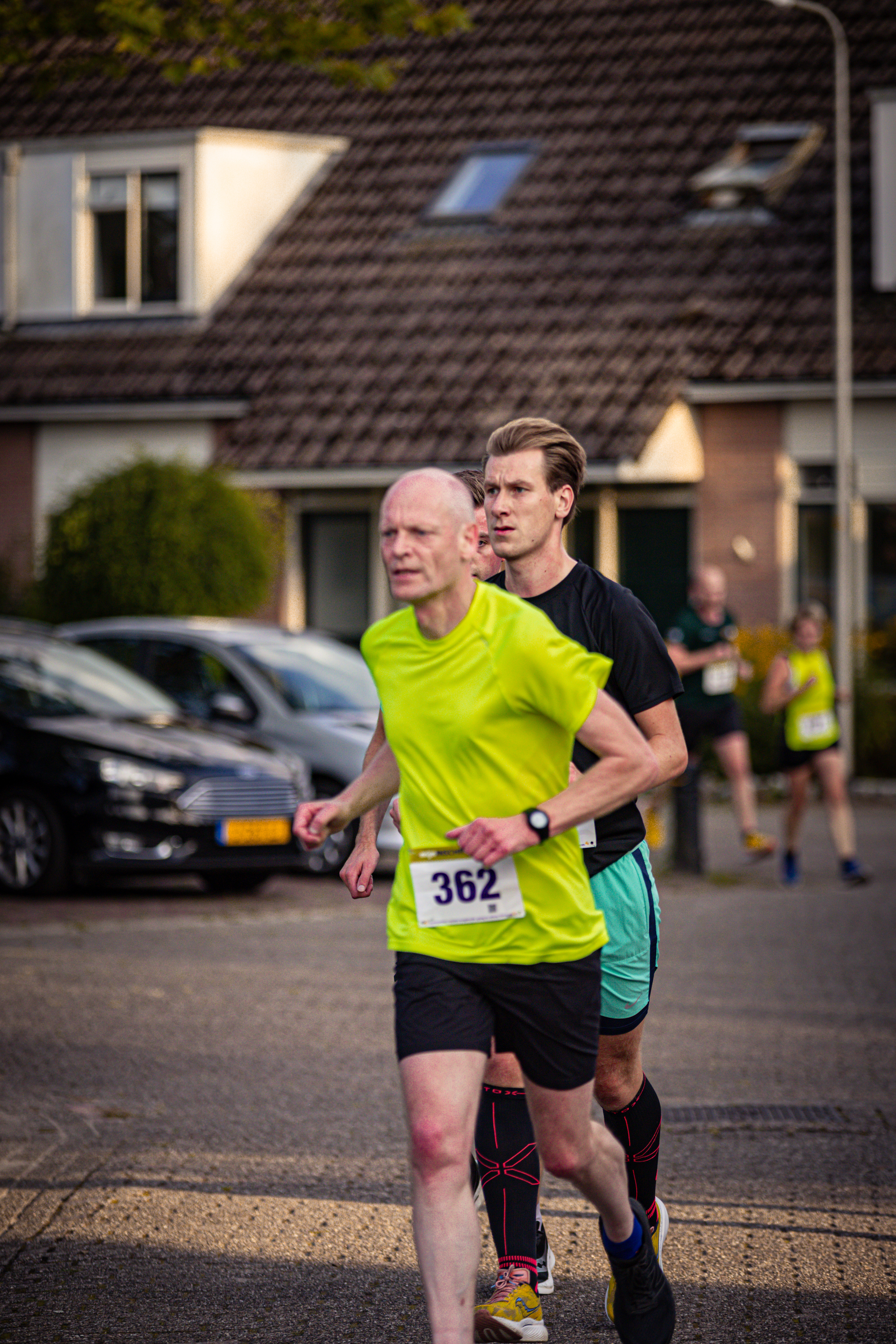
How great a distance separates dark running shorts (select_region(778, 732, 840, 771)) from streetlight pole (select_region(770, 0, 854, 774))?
5.33 m

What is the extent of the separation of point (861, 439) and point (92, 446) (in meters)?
9.47

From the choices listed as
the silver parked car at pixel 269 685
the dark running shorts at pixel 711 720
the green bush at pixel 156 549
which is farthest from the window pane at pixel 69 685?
the green bush at pixel 156 549

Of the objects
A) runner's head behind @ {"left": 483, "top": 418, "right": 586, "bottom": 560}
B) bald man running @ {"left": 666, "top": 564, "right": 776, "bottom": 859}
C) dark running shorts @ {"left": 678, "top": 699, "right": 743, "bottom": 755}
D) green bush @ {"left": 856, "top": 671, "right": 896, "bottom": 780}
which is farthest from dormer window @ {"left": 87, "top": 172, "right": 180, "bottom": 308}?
runner's head behind @ {"left": 483, "top": 418, "right": 586, "bottom": 560}

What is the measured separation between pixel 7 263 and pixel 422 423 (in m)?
7.30

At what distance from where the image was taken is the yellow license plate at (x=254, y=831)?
12562 mm

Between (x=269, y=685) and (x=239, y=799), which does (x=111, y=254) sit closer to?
(x=269, y=685)

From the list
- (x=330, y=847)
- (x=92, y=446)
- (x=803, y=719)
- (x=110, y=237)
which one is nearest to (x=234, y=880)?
(x=330, y=847)

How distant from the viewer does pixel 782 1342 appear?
4.64 meters

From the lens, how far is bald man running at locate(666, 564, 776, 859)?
14117 mm

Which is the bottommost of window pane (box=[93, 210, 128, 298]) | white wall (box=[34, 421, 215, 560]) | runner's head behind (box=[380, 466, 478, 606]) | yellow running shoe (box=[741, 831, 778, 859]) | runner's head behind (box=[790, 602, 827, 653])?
yellow running shoe (box=[741, 831, 778, 859])

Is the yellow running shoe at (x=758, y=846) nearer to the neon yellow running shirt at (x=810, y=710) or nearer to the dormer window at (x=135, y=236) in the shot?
the neon yellow running shirt at (x=810, y=710)

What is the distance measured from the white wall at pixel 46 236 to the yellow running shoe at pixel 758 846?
14.6 metres

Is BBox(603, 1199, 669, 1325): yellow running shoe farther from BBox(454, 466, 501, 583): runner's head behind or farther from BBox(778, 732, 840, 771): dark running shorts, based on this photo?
BBox(778, 732, 840, 771): dark running shorts

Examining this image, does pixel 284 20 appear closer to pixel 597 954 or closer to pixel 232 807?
pixel 232 807
